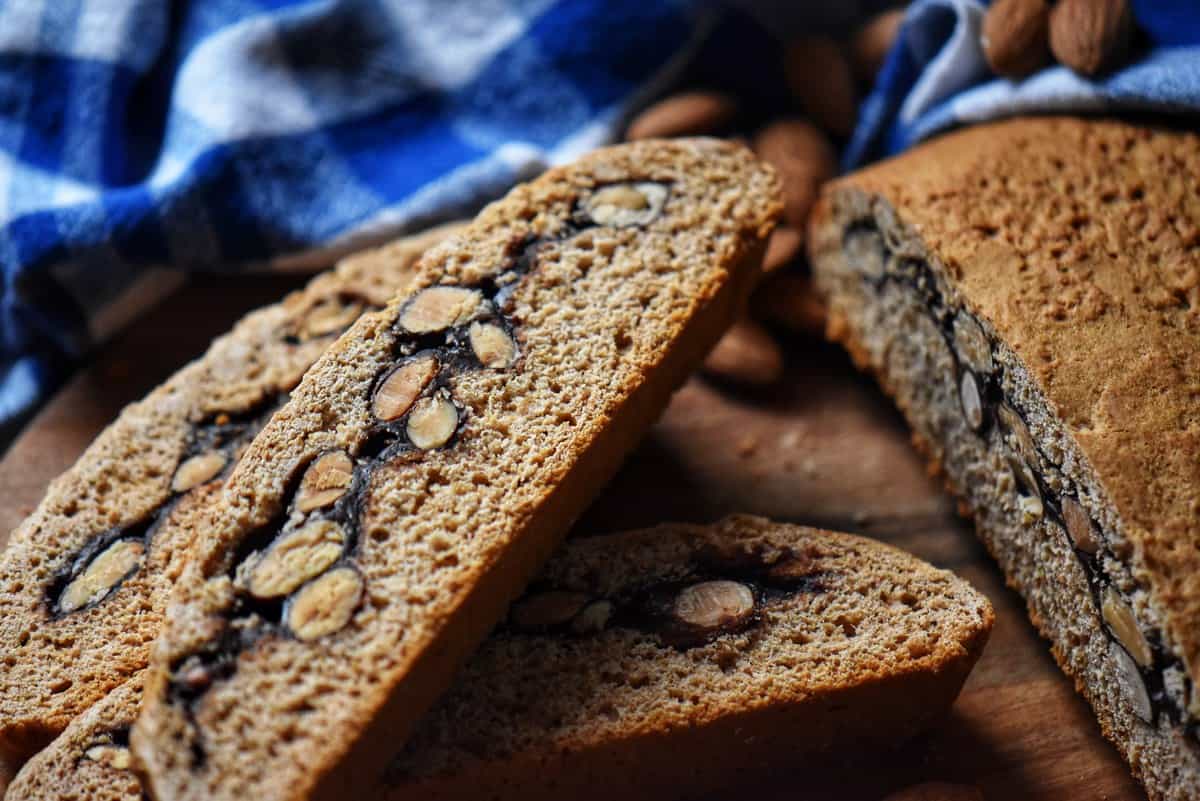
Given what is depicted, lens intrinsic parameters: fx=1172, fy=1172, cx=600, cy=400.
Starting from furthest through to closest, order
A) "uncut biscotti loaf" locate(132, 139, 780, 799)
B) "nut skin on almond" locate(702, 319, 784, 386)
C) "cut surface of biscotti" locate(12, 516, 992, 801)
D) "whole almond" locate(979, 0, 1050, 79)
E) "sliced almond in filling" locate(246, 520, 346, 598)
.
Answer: "nut skin on almond" locate(702, 319, 784, 386) → "whole almond" locate(979, 0, 1050, 79) → "cut surface of biscotti" locate(12, 516, 992, 801) → "sliced almond in filling" locate(246, 520, 346, 598) → "uncut biscotti loaf" locate(132, 139, 780, 799)

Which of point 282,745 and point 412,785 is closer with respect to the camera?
point 282,745

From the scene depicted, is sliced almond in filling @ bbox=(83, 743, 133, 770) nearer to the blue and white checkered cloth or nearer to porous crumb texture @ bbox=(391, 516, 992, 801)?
porous crumb texture @ bbox=(391, 516, 992, 801)

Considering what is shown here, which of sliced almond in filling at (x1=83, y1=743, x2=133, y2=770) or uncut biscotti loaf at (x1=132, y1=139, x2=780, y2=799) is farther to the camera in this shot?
sliced almond in filling at (x1=83, y1=743, x2=133, y2=770)

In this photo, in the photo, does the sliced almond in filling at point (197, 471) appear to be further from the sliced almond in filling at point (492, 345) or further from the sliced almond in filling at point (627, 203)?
the sliced almond in filling at point (627, 203)

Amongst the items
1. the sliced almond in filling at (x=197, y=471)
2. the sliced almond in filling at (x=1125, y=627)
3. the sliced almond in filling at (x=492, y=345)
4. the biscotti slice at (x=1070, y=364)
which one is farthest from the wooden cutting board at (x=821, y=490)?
the sliced almond in filling at (x=492, y=345)

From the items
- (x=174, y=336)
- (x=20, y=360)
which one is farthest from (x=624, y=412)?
(x=20, y=360)

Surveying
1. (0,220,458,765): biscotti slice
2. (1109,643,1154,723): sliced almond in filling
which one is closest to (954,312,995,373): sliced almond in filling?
(1109,643,1154,723): sliced almond in filling

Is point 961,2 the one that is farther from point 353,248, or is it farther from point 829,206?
point 353,248
